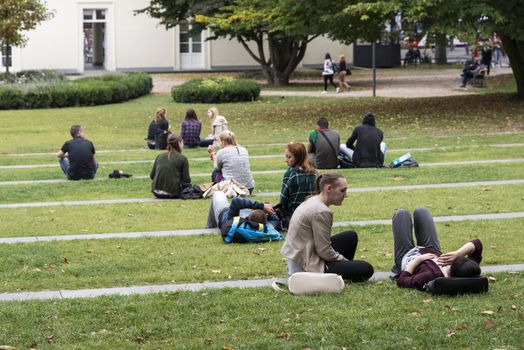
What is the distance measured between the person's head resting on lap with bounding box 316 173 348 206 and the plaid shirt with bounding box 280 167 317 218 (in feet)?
7.49

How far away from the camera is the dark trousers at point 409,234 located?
9.38 meters

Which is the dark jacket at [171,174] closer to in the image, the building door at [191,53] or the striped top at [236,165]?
the striped top at [236,165]

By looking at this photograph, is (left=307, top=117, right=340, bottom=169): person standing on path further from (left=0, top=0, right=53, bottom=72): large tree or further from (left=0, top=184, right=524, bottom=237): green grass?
(left=0, top=0, right=53, bottom=72): large tree

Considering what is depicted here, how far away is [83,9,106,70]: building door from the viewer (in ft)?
181

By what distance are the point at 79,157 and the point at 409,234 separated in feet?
29.3

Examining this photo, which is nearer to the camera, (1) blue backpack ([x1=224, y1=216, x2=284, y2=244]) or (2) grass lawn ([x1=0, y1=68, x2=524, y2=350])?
(2) grass lawn ([x1=0, y1=68, x2=524, y2=350])

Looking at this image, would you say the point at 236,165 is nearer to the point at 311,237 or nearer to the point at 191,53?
the point at 311,237

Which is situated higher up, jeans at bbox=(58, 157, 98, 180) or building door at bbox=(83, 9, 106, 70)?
building door at bbox=(83, 9, 106, 70)

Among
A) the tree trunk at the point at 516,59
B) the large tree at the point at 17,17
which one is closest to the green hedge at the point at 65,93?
the large tree at the point at 17,17

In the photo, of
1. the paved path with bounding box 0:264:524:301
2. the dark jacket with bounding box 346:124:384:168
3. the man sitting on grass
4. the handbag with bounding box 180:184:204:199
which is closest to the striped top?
the handbag with bounding box 180:184:204:199

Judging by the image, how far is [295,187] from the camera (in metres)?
11.5

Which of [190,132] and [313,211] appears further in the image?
[190,132]

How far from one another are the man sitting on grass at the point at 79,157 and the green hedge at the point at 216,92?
1882cm

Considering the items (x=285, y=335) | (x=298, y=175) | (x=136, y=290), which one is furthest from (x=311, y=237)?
(x=298, y=175)
